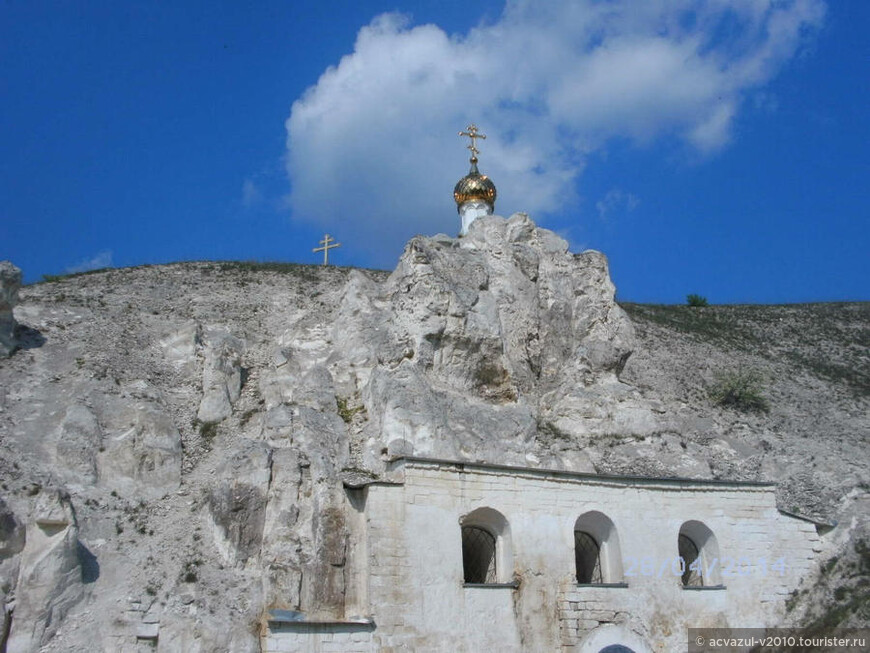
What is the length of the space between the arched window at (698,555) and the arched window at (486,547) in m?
4.87

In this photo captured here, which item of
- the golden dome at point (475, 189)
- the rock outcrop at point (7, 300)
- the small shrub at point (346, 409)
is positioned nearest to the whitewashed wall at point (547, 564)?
the small shrub at point (346, 409)

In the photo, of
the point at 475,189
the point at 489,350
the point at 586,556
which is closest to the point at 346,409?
the point at 489,350

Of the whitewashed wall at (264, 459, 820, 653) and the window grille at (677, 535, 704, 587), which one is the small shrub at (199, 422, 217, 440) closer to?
the whitewashed wall at (264, 459, 820, 653)

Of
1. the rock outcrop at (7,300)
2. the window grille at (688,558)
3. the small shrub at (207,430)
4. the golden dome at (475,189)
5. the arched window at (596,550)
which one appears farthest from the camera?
the golden dome at (475,189)

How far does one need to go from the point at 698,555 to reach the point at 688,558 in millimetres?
403

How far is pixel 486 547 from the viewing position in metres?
21.0

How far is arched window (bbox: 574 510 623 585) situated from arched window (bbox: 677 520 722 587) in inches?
76.0

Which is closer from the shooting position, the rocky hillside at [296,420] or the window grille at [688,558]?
the rocky hillside at [296,420]

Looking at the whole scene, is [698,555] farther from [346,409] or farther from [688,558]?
[346,409]

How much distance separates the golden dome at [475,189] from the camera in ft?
120

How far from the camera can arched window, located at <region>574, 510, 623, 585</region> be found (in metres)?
21.1

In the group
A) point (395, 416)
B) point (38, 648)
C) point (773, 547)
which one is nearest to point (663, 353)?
point (773, 547)

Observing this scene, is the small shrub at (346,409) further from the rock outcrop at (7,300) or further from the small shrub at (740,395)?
the small shrub at (740,395)

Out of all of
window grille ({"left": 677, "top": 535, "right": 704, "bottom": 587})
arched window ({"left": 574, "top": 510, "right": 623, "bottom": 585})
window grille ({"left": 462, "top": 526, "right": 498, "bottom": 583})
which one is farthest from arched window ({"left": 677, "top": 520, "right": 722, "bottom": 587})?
window grille ({"left": 462, "top": 526, "right": 498, "bottom": 583})
